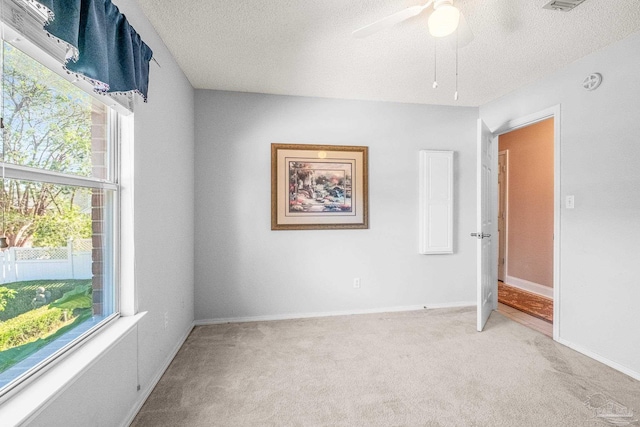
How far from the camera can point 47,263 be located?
1.21m

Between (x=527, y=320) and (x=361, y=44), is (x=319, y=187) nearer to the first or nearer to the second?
(x=361, y=44)

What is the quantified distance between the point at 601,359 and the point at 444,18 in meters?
2.73

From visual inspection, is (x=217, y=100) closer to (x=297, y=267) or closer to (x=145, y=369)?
(x=297, y=267)

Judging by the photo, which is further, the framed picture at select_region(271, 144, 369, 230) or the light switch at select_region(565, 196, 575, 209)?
the framed picture at select_region(271, 144, 369, 230)

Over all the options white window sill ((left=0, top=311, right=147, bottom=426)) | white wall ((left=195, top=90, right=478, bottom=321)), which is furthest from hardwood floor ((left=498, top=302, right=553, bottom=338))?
white window sill ((left=0, top=311, right=147, bottom=426))

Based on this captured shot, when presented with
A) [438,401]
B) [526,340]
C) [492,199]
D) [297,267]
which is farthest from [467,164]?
[438,401]

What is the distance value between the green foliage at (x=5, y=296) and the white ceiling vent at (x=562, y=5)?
2941 mm

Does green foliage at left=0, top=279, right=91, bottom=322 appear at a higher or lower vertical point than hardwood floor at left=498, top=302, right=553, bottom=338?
higher

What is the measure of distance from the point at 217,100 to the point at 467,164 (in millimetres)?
2959

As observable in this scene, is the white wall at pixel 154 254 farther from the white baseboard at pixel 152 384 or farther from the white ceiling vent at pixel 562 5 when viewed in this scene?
the white ceiling vent at pixel 562 5

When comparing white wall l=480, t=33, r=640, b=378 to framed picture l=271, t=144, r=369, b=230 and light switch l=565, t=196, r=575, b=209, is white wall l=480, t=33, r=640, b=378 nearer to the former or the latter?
light switch l=565, t=196, r=575, b=209

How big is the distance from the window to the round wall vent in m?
3.41

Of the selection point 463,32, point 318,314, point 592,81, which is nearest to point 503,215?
point 592,81

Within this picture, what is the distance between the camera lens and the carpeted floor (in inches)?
133
